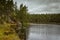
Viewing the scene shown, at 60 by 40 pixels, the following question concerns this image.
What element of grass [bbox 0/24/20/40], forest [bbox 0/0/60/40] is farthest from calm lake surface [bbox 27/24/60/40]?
grass [bbox 0/24/20/40]

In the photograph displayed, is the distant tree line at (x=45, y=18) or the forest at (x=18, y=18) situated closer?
the forest at (x=18, y=18)

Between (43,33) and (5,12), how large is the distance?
664 millimetres

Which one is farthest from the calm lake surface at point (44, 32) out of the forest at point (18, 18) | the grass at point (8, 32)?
the grass at point (8, 32)

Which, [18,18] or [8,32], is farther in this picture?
[18,18]

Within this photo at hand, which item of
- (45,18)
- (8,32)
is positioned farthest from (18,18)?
(45,18)

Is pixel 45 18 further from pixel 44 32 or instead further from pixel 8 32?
pixel 8 32

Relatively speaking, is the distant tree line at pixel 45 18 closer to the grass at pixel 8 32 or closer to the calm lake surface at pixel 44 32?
the calm lake surface at pixel 44 32

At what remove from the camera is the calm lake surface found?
2.31 m

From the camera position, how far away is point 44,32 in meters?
2.33

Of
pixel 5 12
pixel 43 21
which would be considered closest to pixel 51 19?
pixel 43 21

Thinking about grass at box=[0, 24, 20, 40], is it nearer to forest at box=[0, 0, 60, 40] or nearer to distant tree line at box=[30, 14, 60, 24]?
forest at box=[0, 0, 60, 40]

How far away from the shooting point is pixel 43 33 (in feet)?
7.66

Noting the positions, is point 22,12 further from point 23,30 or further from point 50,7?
point 50,7

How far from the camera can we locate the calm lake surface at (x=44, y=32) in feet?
7.58
